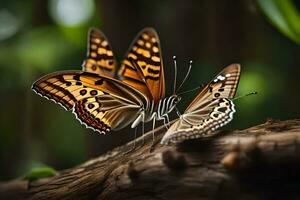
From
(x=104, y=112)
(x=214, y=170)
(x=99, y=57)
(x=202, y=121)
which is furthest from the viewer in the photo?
(x=99, y=57)

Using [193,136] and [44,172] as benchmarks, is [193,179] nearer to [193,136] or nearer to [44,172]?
[193,136]

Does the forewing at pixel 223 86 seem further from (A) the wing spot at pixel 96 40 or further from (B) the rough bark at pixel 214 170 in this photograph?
(A) the wing spot at pixel 96 40

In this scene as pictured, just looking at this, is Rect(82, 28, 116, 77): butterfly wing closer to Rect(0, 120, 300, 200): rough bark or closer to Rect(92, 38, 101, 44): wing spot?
Rect(92, 38, 101, 44): wing spot

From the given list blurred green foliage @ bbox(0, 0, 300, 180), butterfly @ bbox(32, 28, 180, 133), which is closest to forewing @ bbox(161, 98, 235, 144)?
butterfly @ bbox(32, 28, 180, 133)

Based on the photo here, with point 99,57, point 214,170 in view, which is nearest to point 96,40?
point 99,57

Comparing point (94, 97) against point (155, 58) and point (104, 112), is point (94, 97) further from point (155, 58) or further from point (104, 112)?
point (155, 58)

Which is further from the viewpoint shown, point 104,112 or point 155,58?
point 104,112

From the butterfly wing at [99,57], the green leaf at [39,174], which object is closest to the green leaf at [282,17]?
the butterfly wing at [99,57]
